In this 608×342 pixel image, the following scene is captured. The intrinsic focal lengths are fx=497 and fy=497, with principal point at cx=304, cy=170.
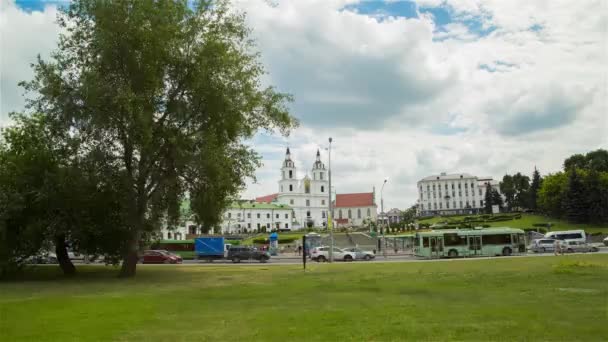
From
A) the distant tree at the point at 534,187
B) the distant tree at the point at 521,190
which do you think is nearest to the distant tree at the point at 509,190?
the distant tree at the point at 521,190

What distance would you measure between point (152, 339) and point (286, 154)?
14586 cm

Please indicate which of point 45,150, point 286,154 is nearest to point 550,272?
point 45,150

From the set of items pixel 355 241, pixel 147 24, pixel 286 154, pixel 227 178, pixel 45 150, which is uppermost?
pixel 286 154

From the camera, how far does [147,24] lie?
91.6 ft

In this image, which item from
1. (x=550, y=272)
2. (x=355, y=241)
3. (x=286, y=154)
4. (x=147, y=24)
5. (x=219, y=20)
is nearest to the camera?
(x=550, y=272)

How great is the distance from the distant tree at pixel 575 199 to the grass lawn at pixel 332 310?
73.3m

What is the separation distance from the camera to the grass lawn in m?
10.8

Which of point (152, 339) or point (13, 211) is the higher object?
point (13, 211)

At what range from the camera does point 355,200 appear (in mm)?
168250

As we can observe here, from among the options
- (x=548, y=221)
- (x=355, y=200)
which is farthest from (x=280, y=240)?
(x=355, y=200)

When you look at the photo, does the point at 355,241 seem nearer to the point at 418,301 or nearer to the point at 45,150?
the point at 45,150

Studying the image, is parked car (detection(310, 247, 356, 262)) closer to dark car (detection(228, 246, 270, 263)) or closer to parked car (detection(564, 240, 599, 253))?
dark car (detection(228, 246, 270, 263))

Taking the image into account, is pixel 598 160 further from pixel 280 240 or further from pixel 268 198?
pixel 268 198

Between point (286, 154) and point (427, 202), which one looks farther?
point (427, 202)
